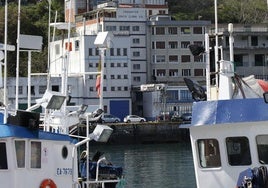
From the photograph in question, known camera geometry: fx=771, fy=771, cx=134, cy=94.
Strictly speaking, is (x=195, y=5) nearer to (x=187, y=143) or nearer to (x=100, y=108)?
(x=187, y=143)

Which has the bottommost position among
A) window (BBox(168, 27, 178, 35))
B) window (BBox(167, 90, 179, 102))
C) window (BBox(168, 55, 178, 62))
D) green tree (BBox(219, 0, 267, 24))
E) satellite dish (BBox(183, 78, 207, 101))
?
window (BBox(167, 90, 179, 102))

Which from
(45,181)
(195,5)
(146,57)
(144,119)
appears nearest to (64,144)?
(45,181)

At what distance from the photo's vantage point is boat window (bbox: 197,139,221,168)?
13.1 m

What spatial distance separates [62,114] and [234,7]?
89539 mm

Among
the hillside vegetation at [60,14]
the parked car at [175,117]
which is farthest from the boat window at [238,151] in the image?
the parked car at [175,117]

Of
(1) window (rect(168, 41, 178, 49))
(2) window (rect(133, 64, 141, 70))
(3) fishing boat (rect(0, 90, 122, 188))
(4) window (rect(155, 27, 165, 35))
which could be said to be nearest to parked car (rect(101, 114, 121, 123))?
(2) window (rect(133, 64, 141, 70))

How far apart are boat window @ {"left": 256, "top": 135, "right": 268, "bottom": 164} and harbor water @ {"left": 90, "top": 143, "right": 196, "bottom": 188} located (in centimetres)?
1874

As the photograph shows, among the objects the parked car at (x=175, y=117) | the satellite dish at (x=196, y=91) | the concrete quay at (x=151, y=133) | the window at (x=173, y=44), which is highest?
the window at (x=173, y=44)

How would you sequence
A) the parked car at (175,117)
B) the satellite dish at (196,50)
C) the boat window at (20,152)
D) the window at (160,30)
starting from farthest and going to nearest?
1. the window at (160,30)
2. the parked car at (175,117)
3. the satellite dish at (196,50)
4. the boat window at (20,152)

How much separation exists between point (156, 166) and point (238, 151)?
31.8 metres

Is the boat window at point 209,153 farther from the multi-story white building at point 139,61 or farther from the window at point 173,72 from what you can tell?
the window at point 173,72

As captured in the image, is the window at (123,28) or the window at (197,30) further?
the window at (197,30)

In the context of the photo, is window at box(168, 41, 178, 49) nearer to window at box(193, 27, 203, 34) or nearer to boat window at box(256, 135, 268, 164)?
window at box(193, 27, 203, 34)

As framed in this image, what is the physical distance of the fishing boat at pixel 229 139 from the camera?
505 inches
